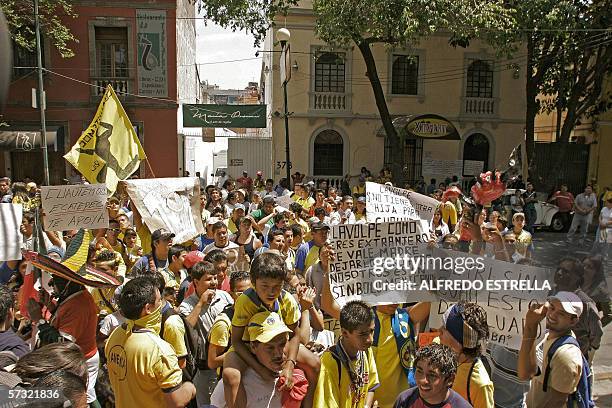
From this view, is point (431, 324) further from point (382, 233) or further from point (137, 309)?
point (137, 309)

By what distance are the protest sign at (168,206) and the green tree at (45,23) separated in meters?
11.8

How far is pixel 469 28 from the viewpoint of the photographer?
1446cm

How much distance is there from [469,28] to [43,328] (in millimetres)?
13638

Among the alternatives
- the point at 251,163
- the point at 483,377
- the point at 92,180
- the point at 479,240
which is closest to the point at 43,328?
the point at 483,377

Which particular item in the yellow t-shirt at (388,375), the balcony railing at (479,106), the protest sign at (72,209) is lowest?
the yellow t-shirt at (388,375)

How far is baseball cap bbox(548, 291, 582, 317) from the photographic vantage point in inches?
129

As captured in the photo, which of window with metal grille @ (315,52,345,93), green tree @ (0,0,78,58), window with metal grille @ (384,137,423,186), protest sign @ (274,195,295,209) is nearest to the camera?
protest sign @ (274,195,295,209)

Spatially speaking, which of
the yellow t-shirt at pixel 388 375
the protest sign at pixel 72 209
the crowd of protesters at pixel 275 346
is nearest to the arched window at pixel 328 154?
the protest sign at pixel 72 209

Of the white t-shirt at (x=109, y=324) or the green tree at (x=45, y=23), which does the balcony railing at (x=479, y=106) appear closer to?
the green tree at (x=45, y=23)

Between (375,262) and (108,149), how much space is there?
488 cm

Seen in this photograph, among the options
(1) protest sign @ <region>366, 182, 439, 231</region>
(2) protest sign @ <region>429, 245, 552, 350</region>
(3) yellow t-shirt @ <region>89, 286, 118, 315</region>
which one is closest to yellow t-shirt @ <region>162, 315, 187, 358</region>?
(3) yellow t-shirt @ <region>89, 286, 118, 315</region>

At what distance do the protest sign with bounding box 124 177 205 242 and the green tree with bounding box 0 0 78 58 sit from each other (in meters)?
11.8

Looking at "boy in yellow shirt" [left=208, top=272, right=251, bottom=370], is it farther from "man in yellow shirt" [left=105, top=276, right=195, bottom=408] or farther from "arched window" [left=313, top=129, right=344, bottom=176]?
"arched window" [left=313, top=129, right=344, bottom=176]

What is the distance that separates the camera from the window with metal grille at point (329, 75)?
2105 centimetres
